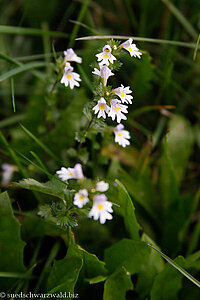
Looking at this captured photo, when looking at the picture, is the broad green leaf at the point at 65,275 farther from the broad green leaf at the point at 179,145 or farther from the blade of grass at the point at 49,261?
the broad green leaf at the point at 179,145

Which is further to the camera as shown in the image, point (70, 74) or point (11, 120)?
point (11, 120)

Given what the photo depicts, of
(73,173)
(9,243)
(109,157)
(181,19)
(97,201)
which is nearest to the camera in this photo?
(97,201)

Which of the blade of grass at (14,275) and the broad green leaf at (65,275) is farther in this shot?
the blade of grass at (14,275)

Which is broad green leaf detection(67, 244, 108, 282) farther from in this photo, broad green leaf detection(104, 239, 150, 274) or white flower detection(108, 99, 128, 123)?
white flower detection(108, 99, 128, 123)

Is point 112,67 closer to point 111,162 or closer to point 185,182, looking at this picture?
point 111,162

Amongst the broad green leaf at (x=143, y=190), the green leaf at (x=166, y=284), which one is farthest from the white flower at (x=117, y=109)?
the green leaf at (x=166, y=284)

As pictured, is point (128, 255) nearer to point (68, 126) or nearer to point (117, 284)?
point (117, 284)

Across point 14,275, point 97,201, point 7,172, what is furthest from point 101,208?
point 7,172
